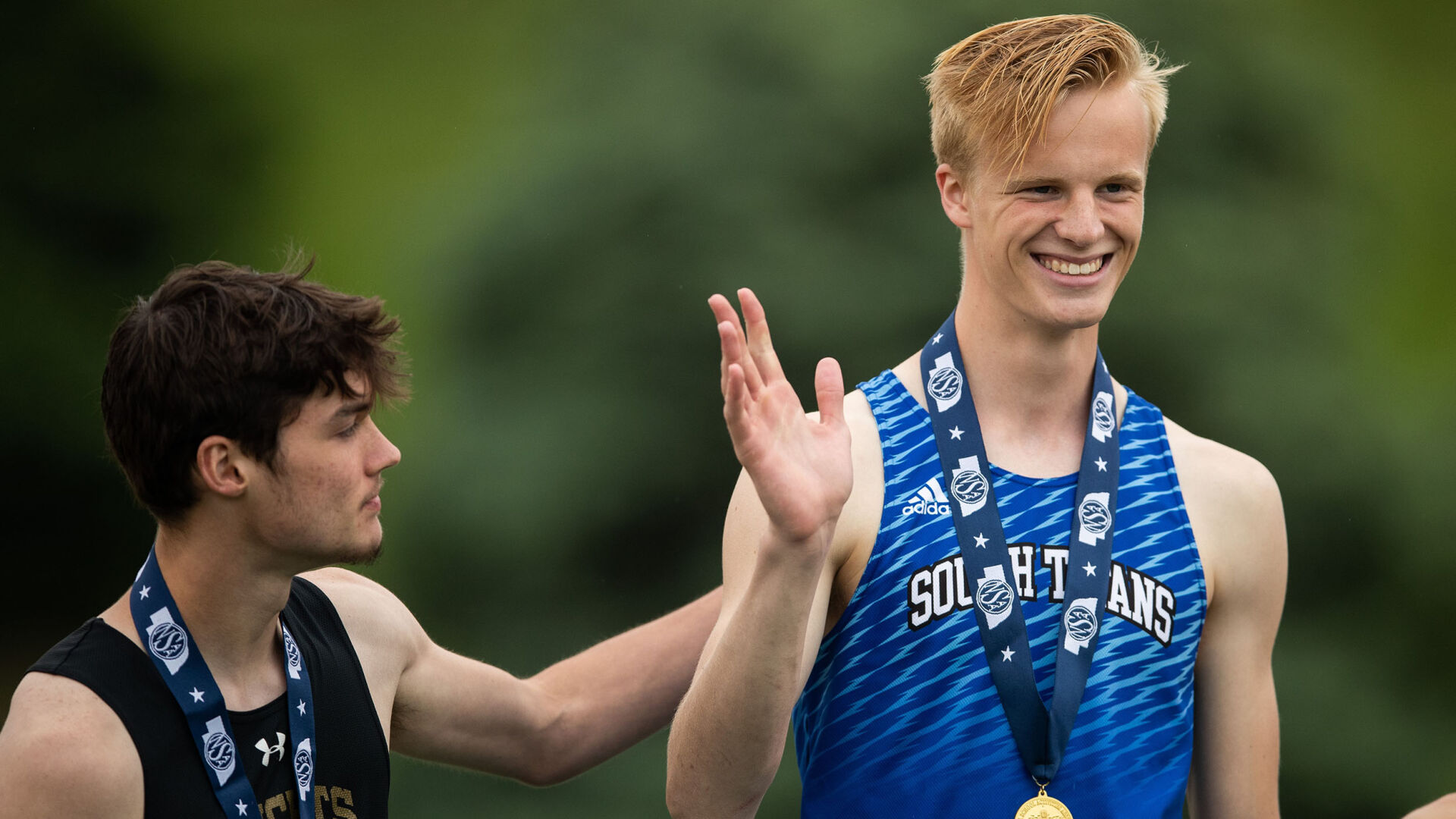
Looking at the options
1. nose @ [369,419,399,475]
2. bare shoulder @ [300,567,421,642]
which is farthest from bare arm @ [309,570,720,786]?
nose @ [369,419,399,475]

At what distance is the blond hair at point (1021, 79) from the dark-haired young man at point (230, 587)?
1171 millimetres

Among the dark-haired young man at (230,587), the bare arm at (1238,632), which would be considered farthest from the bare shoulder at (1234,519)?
the dark-haired young man at (230,587)

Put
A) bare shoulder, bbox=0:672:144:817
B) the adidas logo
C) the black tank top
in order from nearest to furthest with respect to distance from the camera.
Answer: bare shoulder, bbox=0:672:144:817, the black tank top, the adidas logo

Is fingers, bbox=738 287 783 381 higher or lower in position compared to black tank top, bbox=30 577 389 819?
higher

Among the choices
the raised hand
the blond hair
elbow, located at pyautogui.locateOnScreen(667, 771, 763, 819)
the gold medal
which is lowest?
the gold medal

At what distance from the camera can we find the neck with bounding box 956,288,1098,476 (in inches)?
118

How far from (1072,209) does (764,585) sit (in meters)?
0.93

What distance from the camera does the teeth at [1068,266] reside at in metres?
2.88

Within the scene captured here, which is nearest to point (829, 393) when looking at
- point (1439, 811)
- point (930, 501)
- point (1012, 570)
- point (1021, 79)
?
point (930, 501)

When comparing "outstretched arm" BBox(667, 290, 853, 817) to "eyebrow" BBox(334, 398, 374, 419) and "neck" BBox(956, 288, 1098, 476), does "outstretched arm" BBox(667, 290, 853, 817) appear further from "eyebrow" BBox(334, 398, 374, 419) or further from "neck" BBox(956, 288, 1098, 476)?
"eyebrow" BBox(334, 398, 374, 419)

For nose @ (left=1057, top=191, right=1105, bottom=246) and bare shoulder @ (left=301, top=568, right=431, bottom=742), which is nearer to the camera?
nose @ (left=1057, top=191, right=1105, bottom=246)

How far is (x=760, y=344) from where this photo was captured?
261cm

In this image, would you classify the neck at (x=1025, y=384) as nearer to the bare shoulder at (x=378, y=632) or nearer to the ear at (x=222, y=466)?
the bare shoulder at (x=378, y=632)

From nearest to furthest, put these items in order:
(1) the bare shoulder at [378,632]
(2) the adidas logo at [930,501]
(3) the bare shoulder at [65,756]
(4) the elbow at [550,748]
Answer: (3) the bare shoulder at [65,756], (2) the adidas logo at [930,501], (1) the bare shoulder at [378,632], (4) the elbow at [550,748]
